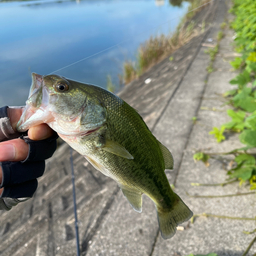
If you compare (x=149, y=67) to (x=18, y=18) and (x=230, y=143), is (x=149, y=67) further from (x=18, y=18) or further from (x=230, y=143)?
(x=18, y=18)

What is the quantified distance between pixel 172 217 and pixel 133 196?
13.0 inches

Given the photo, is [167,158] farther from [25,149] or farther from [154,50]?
[154,50]

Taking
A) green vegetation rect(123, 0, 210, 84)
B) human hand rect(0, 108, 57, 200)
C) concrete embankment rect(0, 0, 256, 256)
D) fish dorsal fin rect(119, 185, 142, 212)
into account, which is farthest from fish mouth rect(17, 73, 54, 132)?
green vegetation rect(123, 0, 210, 84)

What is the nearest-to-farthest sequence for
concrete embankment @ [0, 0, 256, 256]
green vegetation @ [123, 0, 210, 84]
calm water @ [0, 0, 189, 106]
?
calm water @ [0, 0, 189, 106] < concrete embankment @ [0, 0, 256, 256] < green vegetation @ [123, 0, 210, 84]

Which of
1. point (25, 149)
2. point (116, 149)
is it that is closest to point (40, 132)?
point (25, 149)

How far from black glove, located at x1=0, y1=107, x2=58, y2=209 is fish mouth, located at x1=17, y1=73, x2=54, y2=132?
21 cm

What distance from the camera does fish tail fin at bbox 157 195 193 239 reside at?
1629mm

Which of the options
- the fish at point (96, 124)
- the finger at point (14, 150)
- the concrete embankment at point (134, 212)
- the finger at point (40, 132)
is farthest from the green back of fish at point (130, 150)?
the concrete embankment at point (134, 212)

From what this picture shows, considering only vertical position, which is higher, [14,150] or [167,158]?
[14,150]

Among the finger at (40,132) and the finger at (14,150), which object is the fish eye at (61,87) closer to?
the finger at (40,132)

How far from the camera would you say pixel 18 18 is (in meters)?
1.77

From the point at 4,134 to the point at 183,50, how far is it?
32.8ft

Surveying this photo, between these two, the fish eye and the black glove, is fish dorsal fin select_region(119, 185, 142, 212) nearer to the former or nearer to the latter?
the black glove

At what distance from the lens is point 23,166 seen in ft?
5.06
